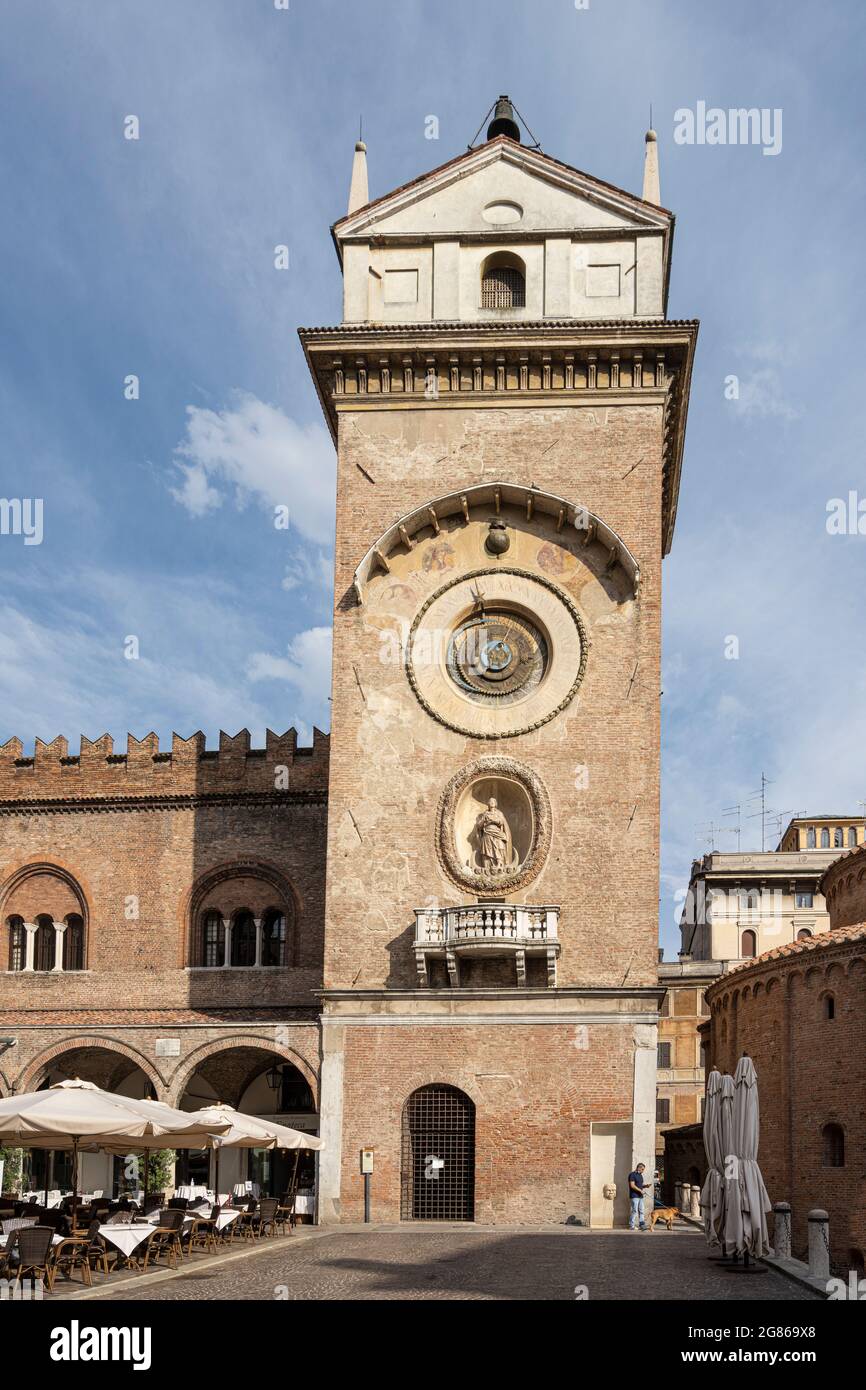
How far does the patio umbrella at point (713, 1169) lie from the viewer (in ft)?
75.3

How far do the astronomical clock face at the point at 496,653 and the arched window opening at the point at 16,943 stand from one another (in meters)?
13.4

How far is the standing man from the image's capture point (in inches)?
1129

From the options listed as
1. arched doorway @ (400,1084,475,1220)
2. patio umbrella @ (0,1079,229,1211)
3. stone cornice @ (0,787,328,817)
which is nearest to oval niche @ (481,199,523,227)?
stone cornice @ (0,787,328,817)

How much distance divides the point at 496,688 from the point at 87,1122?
15.0 meters

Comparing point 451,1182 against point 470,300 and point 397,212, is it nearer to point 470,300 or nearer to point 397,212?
point 470,300

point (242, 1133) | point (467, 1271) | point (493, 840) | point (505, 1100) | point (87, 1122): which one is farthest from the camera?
point (493, 840)

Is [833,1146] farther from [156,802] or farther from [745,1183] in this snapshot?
[156,802]

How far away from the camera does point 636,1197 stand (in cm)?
2900

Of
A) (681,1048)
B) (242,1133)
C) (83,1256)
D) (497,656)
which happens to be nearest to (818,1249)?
(83,1256)

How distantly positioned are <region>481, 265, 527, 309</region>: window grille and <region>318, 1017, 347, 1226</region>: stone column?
1672 centimetres

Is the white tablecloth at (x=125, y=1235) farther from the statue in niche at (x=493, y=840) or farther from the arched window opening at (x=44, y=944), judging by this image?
the arched window opening at (x=44, y=944)

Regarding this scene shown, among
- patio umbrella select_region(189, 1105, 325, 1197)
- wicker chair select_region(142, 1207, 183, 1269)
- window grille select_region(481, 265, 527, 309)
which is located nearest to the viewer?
wicker chair select_region(142, 1207, 183, 1269)

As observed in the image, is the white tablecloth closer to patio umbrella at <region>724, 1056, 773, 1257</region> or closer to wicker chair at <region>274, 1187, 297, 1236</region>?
wicker chair at <region>274, 1187, 297, 1236</region>
